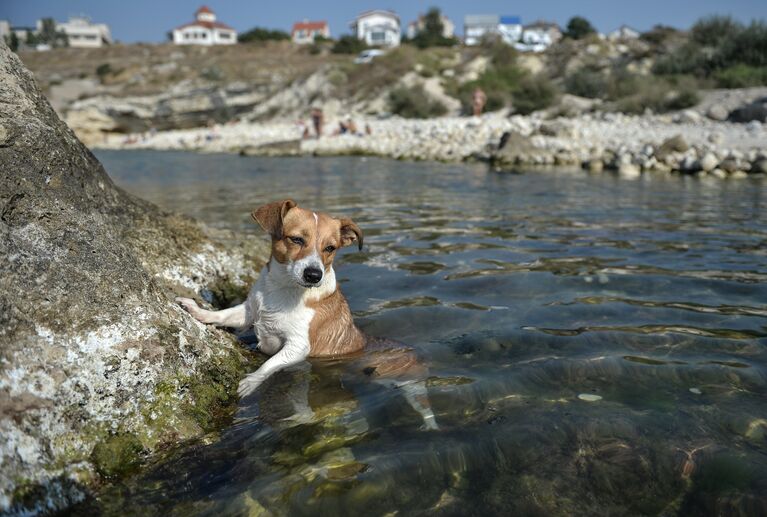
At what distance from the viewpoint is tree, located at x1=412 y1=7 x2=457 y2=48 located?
7759 cm

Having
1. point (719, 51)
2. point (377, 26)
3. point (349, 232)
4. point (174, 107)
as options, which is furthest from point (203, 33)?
point (349, 232)

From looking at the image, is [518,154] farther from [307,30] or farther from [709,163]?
[307,30]

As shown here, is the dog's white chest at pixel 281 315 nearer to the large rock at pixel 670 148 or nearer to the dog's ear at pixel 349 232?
the dog's ear at pixel 349 232

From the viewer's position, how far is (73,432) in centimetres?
296

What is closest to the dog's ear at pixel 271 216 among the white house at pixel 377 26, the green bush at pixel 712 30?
the green bush at pixel 712 30

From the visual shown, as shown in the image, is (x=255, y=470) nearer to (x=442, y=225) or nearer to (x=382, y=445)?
(x=382, y=445)

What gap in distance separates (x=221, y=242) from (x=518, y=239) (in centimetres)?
508

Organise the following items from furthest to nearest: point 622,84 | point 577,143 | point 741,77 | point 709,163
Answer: point 622,84
point 741,77
point 577,143
point 709,163

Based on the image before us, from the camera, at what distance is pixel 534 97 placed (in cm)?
3606

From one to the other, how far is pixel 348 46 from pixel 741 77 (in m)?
59.2

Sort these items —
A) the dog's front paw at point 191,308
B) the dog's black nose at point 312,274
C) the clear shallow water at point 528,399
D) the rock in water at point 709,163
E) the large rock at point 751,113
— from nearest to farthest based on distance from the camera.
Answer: the clear shallow water at point 528,399 → the dog's black nose at point 312,274 → the dog's front paw at point 191,308 → the rock in water at point 709,163 → the large rock at point 751,113

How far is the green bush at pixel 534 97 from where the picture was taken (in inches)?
1403

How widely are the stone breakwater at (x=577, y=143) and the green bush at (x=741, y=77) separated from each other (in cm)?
621

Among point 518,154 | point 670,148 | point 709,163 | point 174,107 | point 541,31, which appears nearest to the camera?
point 709,163
